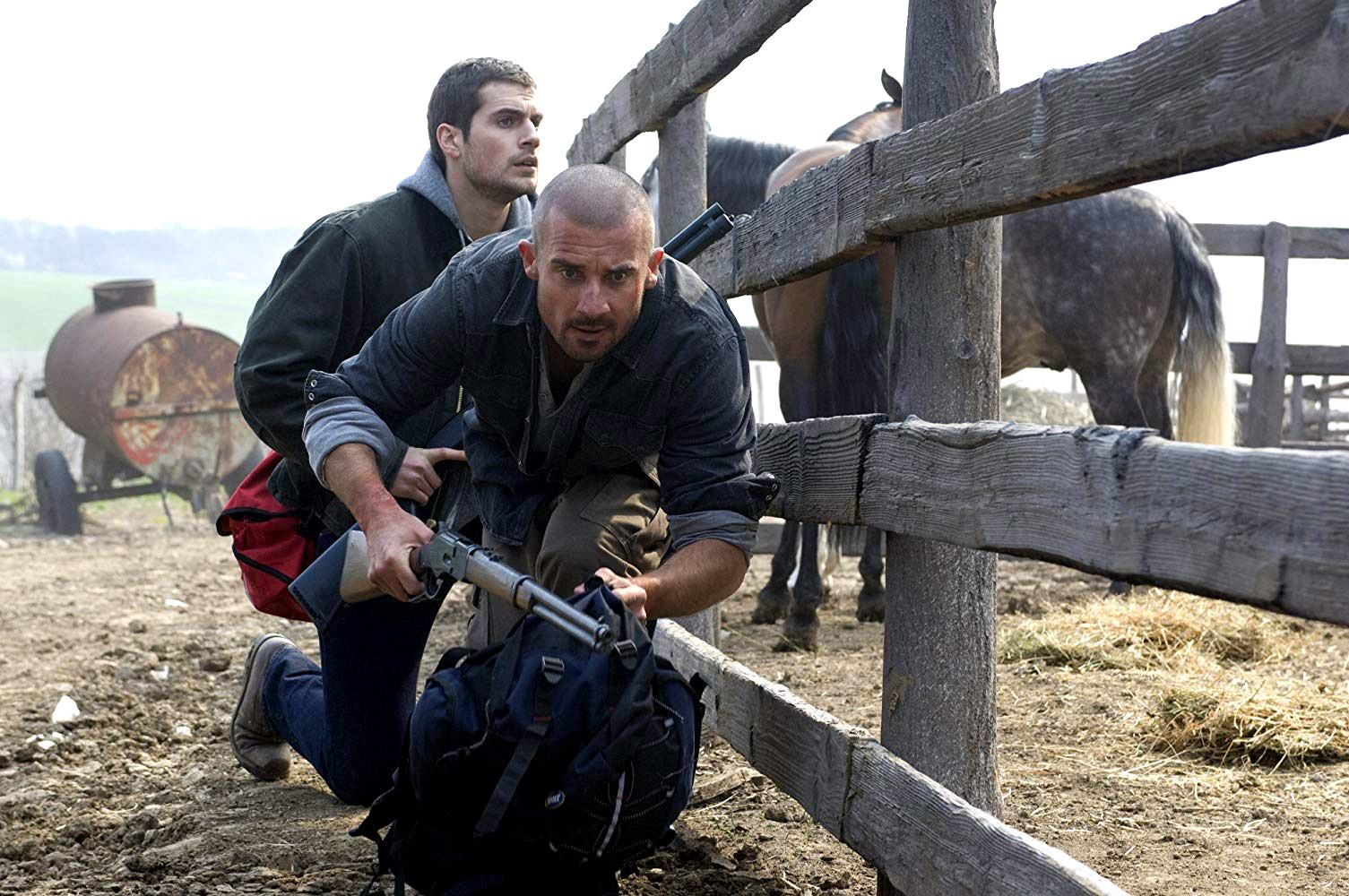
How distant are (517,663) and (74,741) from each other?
9.29 feet

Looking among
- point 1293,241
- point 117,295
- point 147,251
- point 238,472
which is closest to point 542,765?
point 1293,241

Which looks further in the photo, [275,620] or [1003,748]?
[275,620]

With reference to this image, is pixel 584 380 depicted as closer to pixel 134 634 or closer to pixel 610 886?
pixel 610 886

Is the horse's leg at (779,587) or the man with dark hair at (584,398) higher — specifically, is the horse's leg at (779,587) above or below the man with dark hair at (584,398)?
below

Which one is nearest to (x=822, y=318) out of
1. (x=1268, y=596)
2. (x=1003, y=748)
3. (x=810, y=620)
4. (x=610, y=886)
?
(x=810, y=620)

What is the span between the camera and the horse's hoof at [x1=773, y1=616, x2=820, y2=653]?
5.54 m

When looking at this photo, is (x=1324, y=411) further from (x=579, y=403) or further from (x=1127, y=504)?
(x=1127, y=504)

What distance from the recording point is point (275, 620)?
712 cm

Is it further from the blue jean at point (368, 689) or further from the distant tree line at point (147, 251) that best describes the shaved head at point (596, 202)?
the distant tree line at point (147, 251)

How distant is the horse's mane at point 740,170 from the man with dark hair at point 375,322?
143 inches

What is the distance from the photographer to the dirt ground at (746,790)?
2939mm

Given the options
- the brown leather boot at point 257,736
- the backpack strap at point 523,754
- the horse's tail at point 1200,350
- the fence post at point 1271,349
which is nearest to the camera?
the backpack strap at point 523,754

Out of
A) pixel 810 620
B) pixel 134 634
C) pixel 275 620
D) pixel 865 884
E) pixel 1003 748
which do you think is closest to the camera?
pixel 865 884

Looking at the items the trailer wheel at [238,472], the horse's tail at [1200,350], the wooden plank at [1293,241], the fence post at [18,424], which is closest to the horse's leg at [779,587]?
the horse's tail at [1200,350]
